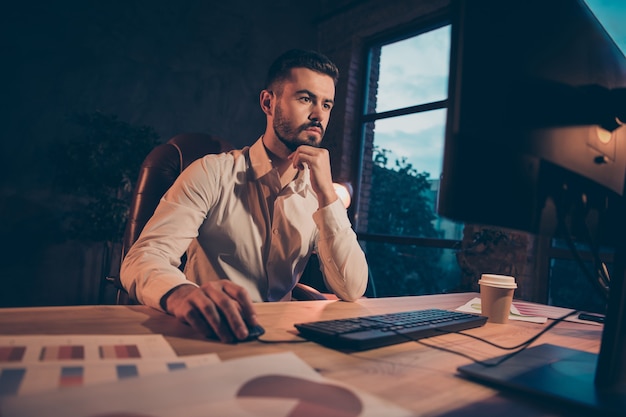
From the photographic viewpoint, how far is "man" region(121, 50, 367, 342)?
124 cm

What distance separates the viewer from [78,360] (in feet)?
1.55

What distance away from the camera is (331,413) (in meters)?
0.39

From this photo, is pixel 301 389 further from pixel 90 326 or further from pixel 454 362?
pixel 90 326

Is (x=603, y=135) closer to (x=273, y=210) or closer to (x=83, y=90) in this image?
(x=273, y=210)

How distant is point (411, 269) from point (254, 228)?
9.63 ft

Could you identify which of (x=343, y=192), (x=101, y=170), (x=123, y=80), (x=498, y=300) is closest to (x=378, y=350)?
(x=498, y=300)

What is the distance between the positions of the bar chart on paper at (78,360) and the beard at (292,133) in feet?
3.35

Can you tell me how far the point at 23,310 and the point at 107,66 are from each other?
10.9 ft

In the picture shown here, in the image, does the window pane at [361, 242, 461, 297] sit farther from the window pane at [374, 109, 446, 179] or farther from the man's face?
the man's face

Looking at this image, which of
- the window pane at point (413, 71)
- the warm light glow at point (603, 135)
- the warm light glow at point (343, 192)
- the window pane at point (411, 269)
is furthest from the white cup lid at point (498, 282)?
the window pane at point (413, 71)

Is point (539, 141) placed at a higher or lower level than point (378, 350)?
higher

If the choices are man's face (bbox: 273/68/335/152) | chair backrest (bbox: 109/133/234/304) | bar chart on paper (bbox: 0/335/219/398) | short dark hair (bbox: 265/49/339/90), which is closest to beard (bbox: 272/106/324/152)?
man's face (bbox: 273/68/335/152)

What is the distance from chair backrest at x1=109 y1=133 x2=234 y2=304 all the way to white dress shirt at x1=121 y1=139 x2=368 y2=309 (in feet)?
0.59

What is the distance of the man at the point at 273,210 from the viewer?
124 cm
